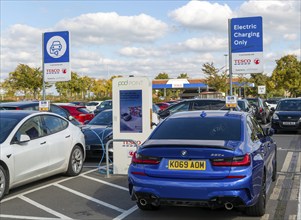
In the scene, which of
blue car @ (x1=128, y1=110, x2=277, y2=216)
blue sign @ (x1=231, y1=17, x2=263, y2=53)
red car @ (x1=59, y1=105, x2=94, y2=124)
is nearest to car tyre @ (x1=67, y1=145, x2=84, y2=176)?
blue car @ (x1=128, y1=110, x2=277, y2=216)

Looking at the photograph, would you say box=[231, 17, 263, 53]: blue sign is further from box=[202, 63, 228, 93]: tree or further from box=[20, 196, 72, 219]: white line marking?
→ box=[202, 63, 228, 93]: tree

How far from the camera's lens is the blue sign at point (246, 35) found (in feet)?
48.8

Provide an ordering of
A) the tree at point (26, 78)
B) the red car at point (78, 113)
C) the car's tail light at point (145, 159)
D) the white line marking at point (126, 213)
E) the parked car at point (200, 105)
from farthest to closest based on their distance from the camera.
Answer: the tree at point (26, 78) → the red car at point (78, 113) → the parked car at point (200, 105) → the white line marking at point (126, 213) → the car's tail light at point (145, 159)

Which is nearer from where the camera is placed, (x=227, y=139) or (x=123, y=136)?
(x=227, y=139)

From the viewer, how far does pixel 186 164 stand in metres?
5.40

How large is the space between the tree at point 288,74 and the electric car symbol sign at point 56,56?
5426 cm

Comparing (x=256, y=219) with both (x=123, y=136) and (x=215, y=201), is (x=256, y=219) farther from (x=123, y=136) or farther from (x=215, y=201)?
(x=123, y=136)

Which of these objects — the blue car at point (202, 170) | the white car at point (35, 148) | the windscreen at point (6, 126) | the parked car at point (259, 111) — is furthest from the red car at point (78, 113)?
the blue car at point (202, 170)

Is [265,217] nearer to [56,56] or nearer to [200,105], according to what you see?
[56,56]

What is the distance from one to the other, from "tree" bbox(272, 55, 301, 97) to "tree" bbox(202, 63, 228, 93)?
13806 millimetres

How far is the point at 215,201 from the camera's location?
5.28 meters

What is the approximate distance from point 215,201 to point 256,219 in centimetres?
99

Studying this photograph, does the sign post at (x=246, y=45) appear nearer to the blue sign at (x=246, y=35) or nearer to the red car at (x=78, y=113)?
the blue sign at (x=246, y=35)

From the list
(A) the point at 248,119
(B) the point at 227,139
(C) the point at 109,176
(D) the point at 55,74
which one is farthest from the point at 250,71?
(B) the point at 227,139
